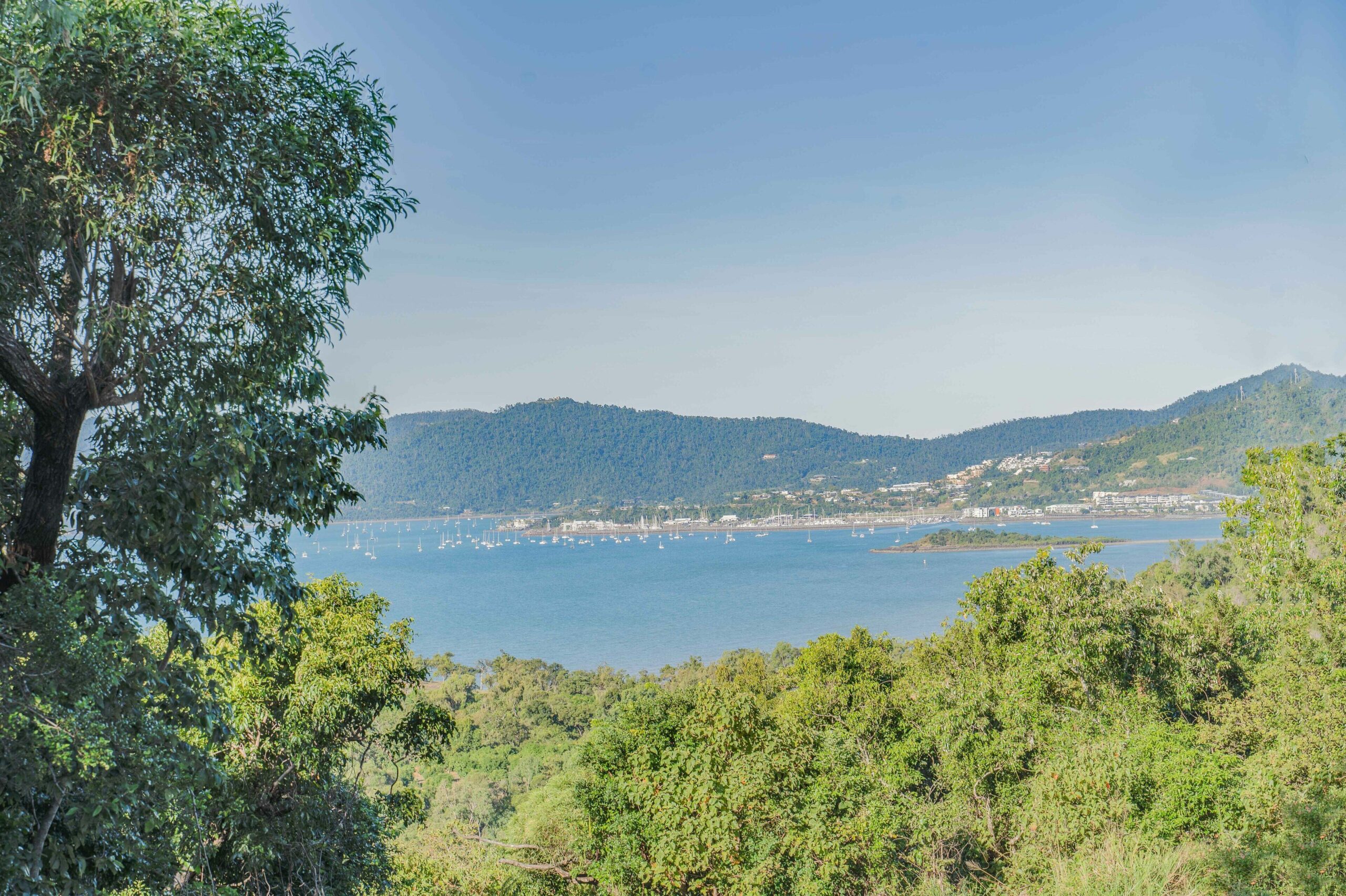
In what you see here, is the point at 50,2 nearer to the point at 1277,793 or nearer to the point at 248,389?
the point at 248,389

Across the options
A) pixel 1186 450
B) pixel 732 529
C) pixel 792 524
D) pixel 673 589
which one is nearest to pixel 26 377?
pixel 673 589

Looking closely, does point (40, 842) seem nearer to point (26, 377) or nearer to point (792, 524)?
point (26, 377)

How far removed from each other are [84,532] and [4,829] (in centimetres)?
114

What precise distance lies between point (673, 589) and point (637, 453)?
76153 millimetres

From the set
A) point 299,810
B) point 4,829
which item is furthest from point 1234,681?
point 4,829

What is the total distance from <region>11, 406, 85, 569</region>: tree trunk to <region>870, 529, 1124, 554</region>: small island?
76.5m

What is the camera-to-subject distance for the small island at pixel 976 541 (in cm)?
7456

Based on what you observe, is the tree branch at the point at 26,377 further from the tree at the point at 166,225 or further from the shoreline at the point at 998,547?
the shoreline at the point at 998,547

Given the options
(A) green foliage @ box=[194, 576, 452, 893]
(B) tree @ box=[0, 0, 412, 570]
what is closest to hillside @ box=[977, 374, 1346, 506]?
(A) green foliage @ box=[194, 576, 452, 893]

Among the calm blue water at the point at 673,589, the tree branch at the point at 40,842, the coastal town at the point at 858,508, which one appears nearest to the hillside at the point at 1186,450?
the coastal town at the point at 858,508

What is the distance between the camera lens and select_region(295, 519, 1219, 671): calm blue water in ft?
176

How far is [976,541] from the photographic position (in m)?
82.9

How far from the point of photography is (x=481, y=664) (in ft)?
148

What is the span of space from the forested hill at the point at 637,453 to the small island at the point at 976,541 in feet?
160
